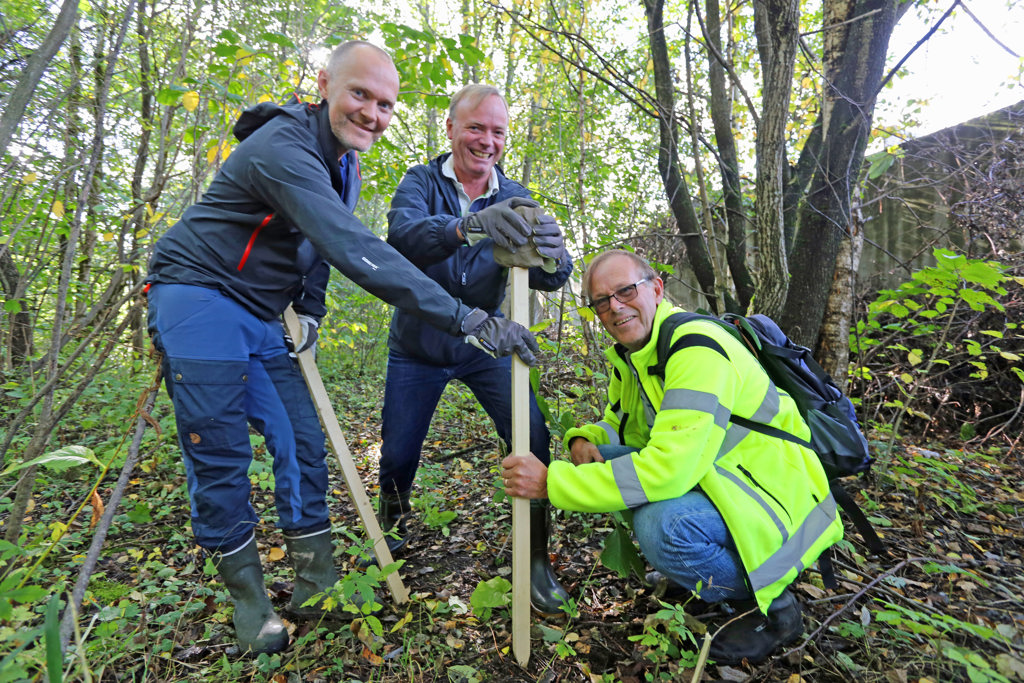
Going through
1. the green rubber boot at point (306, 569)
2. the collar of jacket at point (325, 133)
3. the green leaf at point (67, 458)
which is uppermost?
the collar of jacket at point (325, 133)

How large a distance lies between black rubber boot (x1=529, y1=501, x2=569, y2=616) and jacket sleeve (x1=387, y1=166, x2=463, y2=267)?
3.98ft

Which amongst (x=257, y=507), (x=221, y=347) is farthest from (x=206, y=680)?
(x=257, y=507)

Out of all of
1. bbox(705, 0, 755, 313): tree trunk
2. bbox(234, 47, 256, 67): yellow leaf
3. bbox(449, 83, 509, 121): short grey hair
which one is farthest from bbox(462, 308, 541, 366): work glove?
bbox(705, 0, 755, 313): tree trunk

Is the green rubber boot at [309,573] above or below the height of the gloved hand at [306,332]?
below

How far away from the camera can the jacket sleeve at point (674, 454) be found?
5.82 feet

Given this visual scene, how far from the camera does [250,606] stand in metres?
2.04

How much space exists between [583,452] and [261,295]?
5.20 ft

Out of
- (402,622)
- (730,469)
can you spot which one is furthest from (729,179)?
(402,622)

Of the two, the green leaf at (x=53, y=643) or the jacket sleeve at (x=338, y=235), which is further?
Result: the jacket sleeve at (x=338, y=235)

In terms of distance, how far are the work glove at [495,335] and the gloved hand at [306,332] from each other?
84 cm

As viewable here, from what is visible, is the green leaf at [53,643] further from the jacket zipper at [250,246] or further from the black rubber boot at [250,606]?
the jacket zipper at [250,246]

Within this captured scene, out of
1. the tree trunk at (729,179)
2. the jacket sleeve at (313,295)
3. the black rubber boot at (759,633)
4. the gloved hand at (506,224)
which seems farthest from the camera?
the tree trunk at (729,179)

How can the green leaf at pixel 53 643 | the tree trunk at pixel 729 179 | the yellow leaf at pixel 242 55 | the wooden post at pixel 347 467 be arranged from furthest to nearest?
the tree trunk at pixel 729 179, the yellow leaf at pixel 242 55, the wooden post at pixel 347 467, the green leaf at pixel 53 643

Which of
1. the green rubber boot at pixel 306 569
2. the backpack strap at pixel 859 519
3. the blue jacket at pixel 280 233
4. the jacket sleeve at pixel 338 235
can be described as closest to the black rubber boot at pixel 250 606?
the green rubber boot at pixel 306 569
